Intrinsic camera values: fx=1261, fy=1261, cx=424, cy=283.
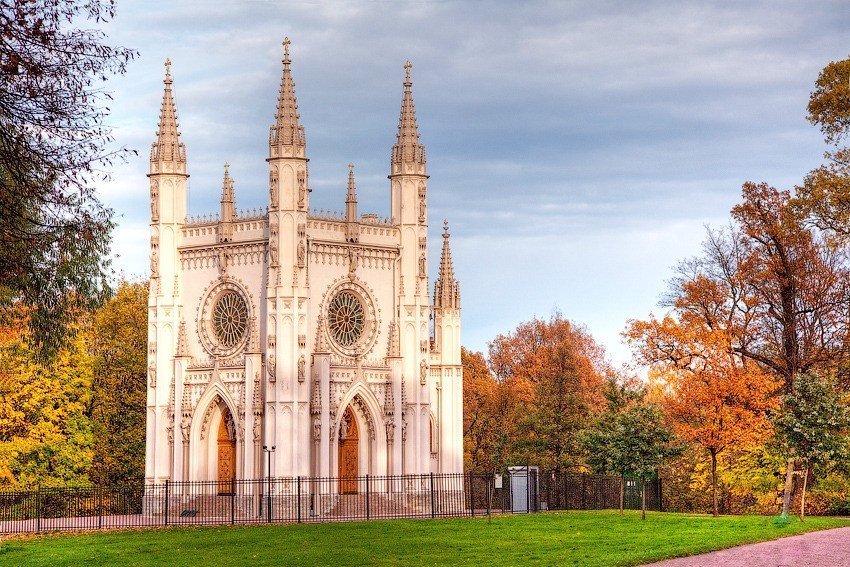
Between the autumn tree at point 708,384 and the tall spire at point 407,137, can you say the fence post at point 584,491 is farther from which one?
the tall spire at point 407,137

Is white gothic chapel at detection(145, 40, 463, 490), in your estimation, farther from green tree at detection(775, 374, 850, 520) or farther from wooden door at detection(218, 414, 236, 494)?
green tree at detection(775, 374, 850, 520)

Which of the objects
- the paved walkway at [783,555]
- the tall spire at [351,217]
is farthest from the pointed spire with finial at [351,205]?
the paved walkway at [783,555]

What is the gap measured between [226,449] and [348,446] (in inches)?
212

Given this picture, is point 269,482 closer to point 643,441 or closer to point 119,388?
point 643,441

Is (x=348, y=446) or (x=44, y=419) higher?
(x=44, y=419)

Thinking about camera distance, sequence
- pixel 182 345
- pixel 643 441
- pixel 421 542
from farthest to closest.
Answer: pixel 182 345 → pixel 643 441 → pixel 421 542

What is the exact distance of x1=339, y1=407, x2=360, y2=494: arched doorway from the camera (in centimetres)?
5594

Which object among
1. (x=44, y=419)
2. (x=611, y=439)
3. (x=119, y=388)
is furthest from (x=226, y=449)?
(x=611, y=439)

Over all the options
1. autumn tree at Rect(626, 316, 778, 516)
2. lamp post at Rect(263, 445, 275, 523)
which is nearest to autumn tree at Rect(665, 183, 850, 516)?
autumn tree at Rect(626, 316, 778, 516)

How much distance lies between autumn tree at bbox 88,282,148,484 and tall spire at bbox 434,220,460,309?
15.7 m

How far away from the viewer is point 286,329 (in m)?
53.9

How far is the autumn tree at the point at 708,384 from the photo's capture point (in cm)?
4838

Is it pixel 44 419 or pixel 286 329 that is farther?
pixel 44 419

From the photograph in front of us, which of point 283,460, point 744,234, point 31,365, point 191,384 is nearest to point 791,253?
point 744,234
